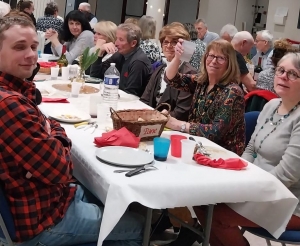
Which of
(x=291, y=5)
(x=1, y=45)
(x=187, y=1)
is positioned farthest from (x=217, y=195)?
(x=187, y=1)

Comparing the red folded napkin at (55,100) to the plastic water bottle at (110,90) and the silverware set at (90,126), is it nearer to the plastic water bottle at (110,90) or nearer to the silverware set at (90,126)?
the plastic water bottle at (110,90)

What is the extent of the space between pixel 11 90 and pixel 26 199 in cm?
41

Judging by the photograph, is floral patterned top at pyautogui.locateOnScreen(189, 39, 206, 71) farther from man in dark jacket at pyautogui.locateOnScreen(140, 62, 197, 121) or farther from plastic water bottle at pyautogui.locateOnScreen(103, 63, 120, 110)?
plastic water bottle at pyautogui.locateOnScreen(103, 63, 120, 110)

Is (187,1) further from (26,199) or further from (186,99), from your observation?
(26,199)

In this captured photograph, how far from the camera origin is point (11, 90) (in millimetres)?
1584

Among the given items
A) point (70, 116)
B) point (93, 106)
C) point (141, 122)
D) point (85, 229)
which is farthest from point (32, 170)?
point (93, 106)

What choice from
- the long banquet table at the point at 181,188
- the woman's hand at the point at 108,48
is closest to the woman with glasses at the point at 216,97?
the long banquet table at the point at 181,188

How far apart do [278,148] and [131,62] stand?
186cm

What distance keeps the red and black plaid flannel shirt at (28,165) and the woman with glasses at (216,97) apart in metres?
0.97

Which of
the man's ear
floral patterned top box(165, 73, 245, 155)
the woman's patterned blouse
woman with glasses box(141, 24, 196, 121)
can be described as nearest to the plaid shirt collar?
floral patterned top box(165, 73, 245, 155)

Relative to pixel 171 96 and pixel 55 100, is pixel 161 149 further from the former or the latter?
pixel 171 96

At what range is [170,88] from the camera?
3.10m

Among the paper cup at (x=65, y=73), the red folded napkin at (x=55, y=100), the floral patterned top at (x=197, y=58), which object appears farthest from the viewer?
the floral patterned top at (x=197, y=58)

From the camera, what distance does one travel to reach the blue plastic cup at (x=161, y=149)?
5.98 feet
